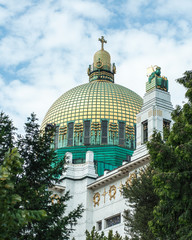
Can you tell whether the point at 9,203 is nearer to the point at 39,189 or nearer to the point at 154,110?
the point at 39,189

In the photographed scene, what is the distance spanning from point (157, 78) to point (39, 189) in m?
23.2

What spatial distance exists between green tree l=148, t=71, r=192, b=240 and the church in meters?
13.7

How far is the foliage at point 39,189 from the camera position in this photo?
16219 millimetres

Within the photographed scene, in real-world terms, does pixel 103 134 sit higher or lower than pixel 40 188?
higher

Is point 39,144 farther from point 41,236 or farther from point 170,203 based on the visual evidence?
point 170,203

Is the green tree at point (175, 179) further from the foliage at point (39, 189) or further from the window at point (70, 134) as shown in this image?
the window at point (70, 134)

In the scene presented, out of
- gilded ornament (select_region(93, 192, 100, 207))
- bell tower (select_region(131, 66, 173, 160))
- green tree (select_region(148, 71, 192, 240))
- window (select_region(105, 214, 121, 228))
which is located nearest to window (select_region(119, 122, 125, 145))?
gilded ornament (select_region(93, 192, 100, 207))

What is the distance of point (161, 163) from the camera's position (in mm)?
17109

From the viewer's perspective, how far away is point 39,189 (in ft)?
54.1

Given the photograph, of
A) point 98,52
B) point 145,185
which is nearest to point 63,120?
point 98,52

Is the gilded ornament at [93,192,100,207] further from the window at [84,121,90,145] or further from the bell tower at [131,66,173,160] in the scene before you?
the window at [84,121,90,145]

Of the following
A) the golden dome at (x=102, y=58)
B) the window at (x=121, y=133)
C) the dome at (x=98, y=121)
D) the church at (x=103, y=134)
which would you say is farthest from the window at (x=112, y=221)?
the golden dome at (x=102, y=58)

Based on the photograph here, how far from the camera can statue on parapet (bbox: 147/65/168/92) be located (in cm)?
3781

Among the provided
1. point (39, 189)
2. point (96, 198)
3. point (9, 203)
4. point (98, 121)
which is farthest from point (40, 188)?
point (98, 121)
